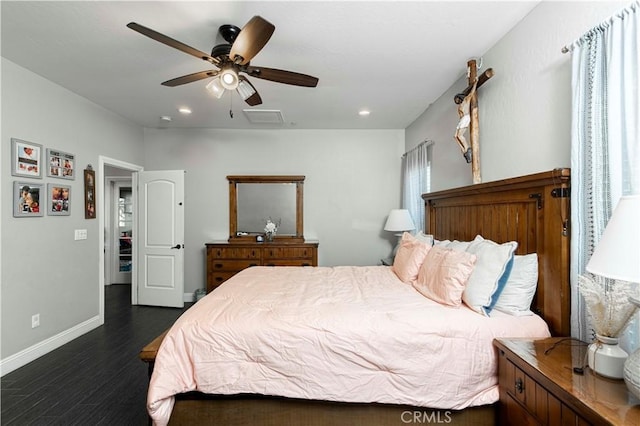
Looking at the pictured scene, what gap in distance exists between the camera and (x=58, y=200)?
2975mm

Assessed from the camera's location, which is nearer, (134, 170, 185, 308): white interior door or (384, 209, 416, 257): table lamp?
(384, 209, 416, 257): table lamp

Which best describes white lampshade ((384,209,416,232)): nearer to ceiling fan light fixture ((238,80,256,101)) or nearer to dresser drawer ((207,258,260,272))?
dresser drawer ((207,258,260,272))

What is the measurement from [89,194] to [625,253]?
4429mm

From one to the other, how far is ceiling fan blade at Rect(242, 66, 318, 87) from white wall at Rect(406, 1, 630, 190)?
56.6 inches

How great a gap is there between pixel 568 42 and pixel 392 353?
2014 millimetres

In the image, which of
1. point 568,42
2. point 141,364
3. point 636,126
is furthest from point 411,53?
point 141,364

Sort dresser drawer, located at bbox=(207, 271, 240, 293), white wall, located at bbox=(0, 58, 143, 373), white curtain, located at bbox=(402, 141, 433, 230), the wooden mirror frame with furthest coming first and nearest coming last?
the wooden mirror frame → dresser drawer, located at bbox=(207, 271, 240, 293) → white curtain, located at bbox=(402, 141, 433, 230) → white wall, located at bbox=(0, 58, 143, 373)

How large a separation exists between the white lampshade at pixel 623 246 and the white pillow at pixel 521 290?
0.76 meters

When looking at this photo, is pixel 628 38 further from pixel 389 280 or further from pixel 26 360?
pixel 26 360

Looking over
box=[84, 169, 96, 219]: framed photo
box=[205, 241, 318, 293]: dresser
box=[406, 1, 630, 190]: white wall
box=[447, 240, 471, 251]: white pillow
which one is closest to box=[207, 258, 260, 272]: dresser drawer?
box=[205, 241, 318, 293]: dresser

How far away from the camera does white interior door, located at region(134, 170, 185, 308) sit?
4.14m

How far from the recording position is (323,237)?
461 cm

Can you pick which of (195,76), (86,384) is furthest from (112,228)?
(195,76)

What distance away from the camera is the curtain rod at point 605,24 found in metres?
1.26
